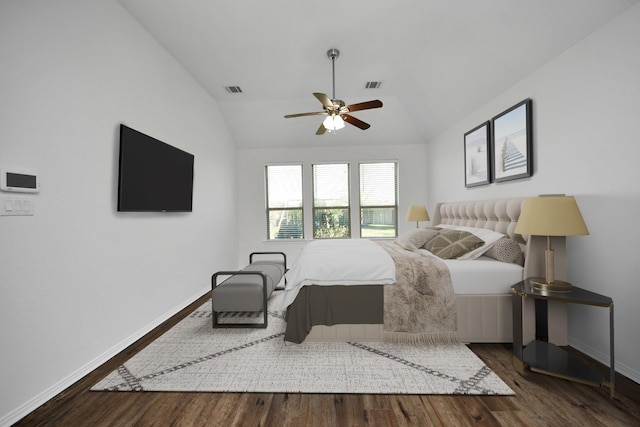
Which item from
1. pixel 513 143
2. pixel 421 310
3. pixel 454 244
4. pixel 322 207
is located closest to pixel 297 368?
pixel 421 310

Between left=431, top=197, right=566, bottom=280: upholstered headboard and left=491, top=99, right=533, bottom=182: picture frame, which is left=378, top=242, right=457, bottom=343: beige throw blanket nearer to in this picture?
left=431, top=197, right=566, bottom=280: upholstered headboard

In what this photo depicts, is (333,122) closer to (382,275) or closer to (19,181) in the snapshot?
(382,275)

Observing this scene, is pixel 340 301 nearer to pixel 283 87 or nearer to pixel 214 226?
pixel 214 226

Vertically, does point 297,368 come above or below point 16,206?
below

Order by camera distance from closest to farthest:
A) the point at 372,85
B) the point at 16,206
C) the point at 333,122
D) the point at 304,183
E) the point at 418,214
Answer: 1. the point at 16,206
2. the point at 333,122
3. the point at 372,85
4. the point at 418,214
5. the point at 304,183

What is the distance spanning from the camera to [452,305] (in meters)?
2.38

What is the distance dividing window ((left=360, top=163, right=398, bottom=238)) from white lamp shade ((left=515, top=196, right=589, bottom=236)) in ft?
12.6

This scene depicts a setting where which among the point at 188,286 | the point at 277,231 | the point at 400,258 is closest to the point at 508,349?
the point at 400,258

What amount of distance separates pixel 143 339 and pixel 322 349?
1.72 meters

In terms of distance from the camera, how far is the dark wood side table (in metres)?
1.82

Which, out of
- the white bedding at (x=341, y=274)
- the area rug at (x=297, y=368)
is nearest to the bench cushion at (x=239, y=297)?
the area rug at (x=297, y=368)

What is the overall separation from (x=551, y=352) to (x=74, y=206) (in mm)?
3724

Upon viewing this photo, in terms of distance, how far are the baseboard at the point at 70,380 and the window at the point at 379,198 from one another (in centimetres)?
405

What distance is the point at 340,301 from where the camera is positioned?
244cm
